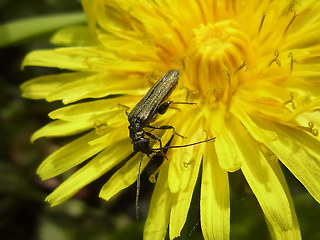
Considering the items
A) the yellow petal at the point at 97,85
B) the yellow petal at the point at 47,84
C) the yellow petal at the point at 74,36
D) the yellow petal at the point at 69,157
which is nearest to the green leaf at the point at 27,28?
the yellow petal at the point at 74,36

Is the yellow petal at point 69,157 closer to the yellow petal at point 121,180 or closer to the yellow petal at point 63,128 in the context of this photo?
the yellow petal at point 63,128

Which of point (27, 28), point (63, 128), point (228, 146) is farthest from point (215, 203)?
point (27, 28)

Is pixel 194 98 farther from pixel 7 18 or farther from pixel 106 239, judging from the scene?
pixel 7 18

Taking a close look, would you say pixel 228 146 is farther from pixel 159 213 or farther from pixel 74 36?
pixel 74 36

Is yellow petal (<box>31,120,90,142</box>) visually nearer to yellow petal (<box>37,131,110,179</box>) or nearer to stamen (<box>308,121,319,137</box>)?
yellow petal (<box>37,131,110,179</box>)

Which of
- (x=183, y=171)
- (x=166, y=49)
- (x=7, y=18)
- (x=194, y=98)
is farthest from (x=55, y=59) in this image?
(x=7, y=18)

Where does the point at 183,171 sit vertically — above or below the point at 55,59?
below

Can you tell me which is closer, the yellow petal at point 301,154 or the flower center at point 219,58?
the yellow petal at point 301,154

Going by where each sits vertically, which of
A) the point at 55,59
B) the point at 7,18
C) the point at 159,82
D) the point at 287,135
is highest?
the point at 7,18
